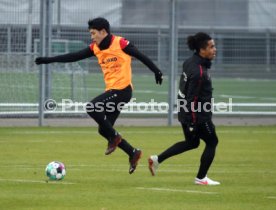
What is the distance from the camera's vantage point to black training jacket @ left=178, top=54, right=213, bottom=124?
12406 millimetres

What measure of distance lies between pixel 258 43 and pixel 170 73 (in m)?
3.18

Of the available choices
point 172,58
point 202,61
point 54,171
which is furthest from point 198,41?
point 172,58

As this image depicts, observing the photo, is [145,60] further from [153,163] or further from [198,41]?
[153,163]

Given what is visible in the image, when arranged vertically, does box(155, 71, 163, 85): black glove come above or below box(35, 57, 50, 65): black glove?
below

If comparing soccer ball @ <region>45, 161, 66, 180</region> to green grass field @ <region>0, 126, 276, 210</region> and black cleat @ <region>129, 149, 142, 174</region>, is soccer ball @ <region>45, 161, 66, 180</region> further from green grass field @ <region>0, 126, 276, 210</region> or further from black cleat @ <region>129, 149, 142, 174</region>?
black cleat @ <region>129, 149, 142, 174</region>

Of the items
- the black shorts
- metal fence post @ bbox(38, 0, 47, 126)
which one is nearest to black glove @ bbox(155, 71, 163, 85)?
the black shorts

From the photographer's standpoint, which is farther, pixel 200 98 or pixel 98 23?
pixel 98 23

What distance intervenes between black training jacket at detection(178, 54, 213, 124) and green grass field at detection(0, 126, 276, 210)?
894mm

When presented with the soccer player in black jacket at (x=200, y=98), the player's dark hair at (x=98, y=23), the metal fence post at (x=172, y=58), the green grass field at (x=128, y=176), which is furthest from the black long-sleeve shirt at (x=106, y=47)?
the metal fence post at (x=172, y=58)

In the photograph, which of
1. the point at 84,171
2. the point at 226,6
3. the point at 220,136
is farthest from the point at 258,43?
the point at 84,171

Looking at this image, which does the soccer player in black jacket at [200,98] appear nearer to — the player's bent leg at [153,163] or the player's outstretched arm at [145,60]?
the player's bent leg at [153,163]

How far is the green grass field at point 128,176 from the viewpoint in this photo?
1062cm

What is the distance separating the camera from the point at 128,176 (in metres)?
13.5

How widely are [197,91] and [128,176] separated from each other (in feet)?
5.93
